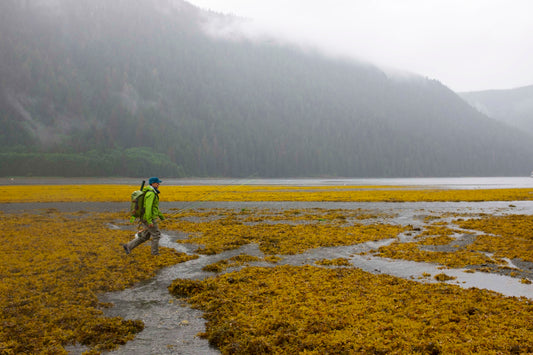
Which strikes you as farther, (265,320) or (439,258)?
(439,258)

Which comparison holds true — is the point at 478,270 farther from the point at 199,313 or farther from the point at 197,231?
the point at 197,231

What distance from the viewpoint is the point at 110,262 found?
12.7m

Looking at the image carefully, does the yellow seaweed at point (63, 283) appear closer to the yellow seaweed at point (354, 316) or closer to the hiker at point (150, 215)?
the hiker at point (150, 215)

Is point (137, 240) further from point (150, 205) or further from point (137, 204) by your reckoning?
point (150, 205)

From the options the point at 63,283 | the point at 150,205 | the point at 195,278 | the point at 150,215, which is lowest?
the point at 195,278

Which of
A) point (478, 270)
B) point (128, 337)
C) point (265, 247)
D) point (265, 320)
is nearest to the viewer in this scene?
point (128, 337)

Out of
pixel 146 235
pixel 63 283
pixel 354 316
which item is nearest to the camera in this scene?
pixel 354 316

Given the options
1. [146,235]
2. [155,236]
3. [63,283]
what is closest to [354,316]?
[63,283]

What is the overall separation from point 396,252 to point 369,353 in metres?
8.91

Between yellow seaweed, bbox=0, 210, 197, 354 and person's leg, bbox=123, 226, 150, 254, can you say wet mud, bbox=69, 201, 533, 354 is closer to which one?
yellow seaweed, bbox=0, 210, 197, 354

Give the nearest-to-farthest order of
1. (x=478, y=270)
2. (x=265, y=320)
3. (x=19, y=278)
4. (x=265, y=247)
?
(x=265, y=320), (x=19, y=278), (x=478, y=270), (x=265, y=247)

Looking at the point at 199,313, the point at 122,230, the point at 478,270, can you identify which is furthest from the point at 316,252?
the point at 122,230

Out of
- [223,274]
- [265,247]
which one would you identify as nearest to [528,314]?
[223,274]

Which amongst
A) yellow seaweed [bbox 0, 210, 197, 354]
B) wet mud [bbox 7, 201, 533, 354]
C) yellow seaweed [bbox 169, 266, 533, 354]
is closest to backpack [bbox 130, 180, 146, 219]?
yellow seaweed [bbox 0, 210, 197, 354]
